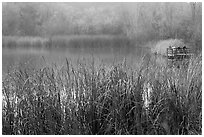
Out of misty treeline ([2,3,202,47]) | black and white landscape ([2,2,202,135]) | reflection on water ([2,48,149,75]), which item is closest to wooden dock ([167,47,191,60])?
black and white landscape ([2,2,202,135])

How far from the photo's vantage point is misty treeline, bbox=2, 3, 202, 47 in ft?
8.10

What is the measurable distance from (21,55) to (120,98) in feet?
3.06

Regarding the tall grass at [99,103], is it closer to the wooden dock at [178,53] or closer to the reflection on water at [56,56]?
the reflection on water at [56,56]

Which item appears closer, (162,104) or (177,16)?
(162,104)

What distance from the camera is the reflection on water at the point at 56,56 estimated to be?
2254 millimetres

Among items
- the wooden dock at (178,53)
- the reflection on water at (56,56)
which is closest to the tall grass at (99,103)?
the reflection on water at (56,56)

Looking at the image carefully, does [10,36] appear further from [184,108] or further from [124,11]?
[184,108]

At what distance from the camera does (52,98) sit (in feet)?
6.31

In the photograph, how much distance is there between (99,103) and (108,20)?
42.1 inches

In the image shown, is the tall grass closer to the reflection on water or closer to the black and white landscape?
the black and white landscape

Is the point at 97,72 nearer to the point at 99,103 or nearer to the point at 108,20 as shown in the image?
the point at 99,103

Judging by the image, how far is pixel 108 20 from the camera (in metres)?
2.74

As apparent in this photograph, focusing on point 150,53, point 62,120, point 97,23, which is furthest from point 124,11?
point 62,120

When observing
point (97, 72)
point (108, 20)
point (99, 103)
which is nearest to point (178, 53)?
point (108, 20)
